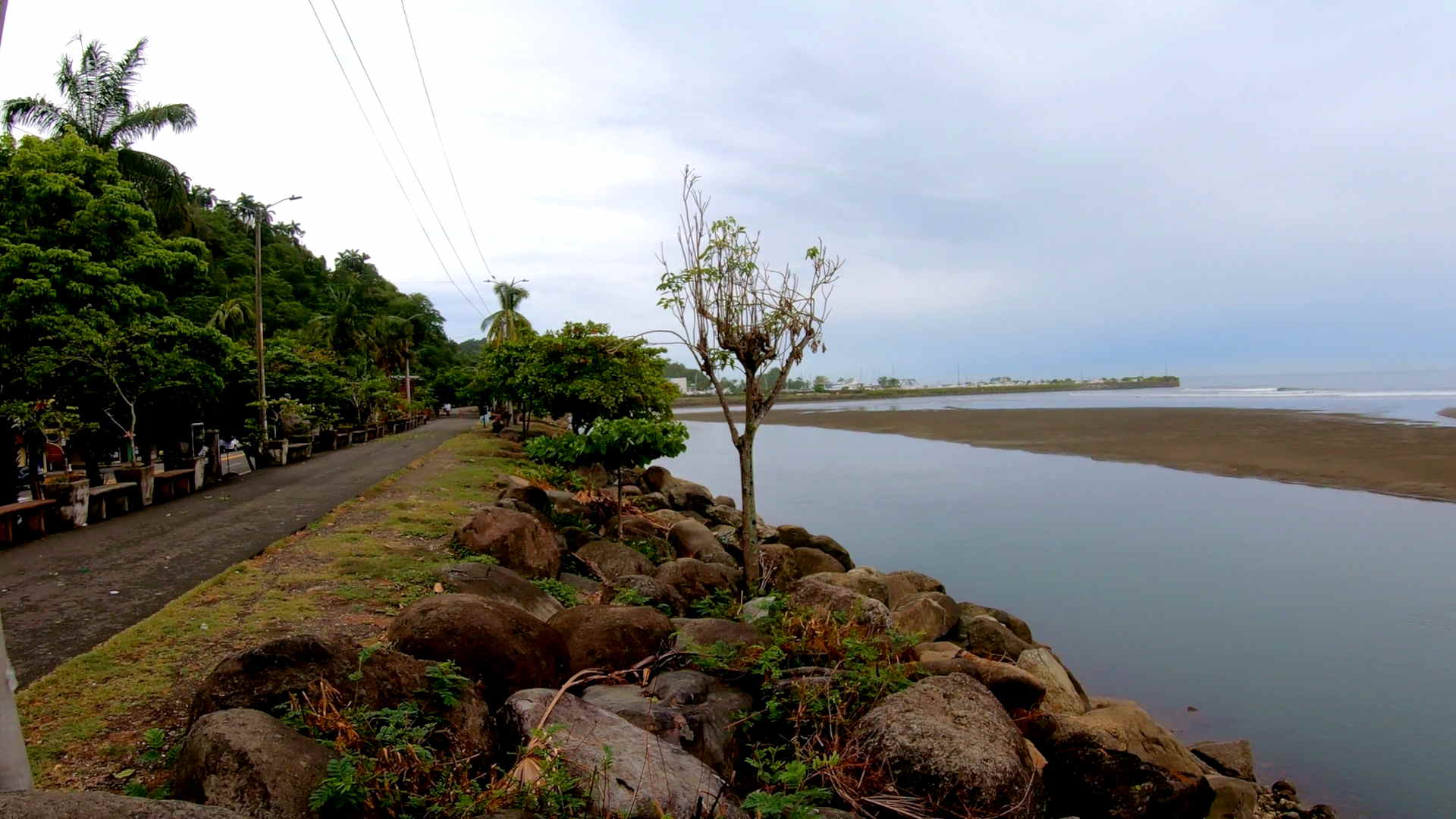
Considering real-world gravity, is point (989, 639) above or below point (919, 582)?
below

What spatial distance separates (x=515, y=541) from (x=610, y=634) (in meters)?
3.54

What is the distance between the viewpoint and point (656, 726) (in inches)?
216

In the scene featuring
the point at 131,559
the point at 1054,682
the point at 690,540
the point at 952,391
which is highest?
the point at 952,391

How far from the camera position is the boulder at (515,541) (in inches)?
381

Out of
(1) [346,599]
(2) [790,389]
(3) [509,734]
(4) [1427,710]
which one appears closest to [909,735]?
(3) [509,734]

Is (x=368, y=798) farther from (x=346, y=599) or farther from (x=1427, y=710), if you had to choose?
(x=1427, y=710)

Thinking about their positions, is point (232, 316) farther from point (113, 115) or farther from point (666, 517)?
point (666, 517)

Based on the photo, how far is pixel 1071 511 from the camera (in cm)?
2211

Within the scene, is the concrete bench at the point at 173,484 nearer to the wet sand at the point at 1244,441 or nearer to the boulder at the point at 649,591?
the boulder at the point at 649,591

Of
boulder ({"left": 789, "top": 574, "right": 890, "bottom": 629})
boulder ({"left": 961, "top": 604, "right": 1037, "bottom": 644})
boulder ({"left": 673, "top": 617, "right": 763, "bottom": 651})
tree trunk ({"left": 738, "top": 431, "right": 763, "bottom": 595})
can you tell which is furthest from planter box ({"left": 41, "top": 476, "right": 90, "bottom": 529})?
boulder ({"left": 961, "top": 604, "right": 1037, "bottom": 644})

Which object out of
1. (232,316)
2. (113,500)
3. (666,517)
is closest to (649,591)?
(666,517)

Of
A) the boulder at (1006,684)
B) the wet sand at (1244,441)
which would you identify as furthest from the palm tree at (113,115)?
the wet sand at (1244,441)

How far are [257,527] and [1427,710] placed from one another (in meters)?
16.2

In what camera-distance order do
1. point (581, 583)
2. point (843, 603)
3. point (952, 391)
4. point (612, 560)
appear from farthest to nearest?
point (952, 391), point (612, 560), point (581, 583), point (843, 603)
